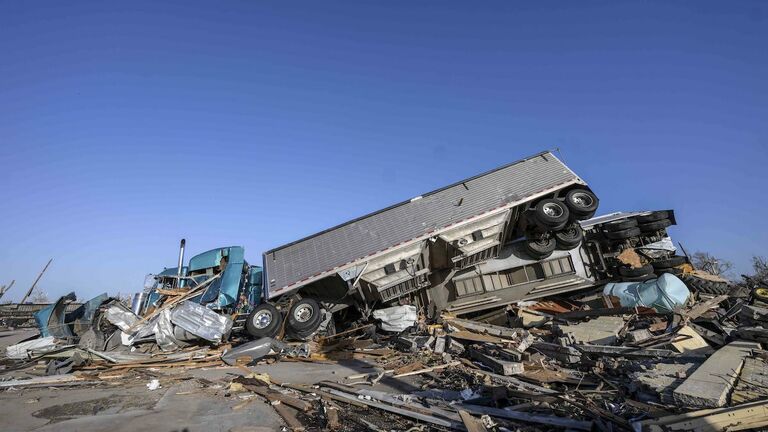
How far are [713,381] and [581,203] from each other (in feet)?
22.4

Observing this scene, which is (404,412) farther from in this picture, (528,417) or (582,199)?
(582,199)

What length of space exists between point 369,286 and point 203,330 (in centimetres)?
446

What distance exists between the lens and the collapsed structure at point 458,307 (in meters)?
6.00

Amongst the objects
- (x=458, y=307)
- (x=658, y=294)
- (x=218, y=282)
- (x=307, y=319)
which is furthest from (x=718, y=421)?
(x=218, y=282)

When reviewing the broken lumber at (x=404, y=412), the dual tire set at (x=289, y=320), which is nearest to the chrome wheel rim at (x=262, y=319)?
the dual tire set at (x=289, y=320)

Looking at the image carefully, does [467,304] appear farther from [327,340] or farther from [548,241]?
[327,340]

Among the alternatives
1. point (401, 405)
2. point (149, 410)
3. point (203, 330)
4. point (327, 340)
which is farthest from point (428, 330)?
point (149, 410)

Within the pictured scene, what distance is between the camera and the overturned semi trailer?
10070mm

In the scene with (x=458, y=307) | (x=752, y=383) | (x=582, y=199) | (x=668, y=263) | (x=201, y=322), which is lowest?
(x=752, y=383)

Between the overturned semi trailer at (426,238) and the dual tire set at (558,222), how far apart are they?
3 cm

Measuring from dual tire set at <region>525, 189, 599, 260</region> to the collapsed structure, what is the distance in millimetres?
43

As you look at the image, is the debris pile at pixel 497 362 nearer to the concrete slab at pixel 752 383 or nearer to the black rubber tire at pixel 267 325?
the concrete slab at pixel 752 383

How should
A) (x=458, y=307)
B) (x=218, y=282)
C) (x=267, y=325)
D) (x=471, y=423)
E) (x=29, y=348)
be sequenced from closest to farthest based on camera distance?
(x=471, y=423) → (x=29, y=348) → (x=267, y=325) → (x=458, y=307) → (x=218, y=282)

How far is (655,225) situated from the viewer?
10734mm
